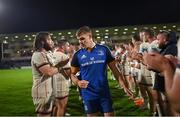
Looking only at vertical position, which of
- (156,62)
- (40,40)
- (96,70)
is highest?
(40,40)

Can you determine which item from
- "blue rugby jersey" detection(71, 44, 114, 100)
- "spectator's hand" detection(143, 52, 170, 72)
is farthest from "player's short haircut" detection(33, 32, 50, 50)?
"spectator's hand" detection(143, 52, 170, 72)

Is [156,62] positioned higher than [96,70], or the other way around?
[156,62]

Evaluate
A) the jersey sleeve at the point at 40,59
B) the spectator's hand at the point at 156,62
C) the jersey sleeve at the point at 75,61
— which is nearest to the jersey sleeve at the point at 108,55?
the jersey sleeve at the point at 75,61

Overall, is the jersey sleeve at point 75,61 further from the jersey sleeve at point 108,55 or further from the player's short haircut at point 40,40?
the player's short haircut at point 40,40

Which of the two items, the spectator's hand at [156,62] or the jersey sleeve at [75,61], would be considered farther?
the jersey sleeve at [75,61]

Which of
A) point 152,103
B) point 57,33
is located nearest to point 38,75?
point 152,103

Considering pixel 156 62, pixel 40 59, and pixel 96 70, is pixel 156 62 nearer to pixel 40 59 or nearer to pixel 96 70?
pixel 96 70

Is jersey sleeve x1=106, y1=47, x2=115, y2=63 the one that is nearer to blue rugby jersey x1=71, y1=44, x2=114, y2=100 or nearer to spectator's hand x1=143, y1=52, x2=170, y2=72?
blue rugby jersey x1=71, y1=44, x2=114, y2=100

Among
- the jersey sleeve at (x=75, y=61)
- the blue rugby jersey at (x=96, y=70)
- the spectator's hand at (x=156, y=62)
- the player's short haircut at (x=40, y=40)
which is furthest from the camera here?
the player's short haircut at (x=40, y=40)

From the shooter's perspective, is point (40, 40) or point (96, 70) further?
point (40, 40)

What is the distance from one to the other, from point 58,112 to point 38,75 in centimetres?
202

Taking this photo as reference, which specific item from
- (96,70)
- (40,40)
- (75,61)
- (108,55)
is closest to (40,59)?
(40,40)

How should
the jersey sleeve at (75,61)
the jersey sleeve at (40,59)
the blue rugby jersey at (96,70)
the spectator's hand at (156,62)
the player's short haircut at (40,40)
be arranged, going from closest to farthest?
the spectator's hand at (156,62) < the blue rugby jersey at (96,70) < the jersey sleeve at (75,61) < the jersey sleeve at (40,59) < the player's short haircut at (40,40)

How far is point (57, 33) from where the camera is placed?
79.3 m
